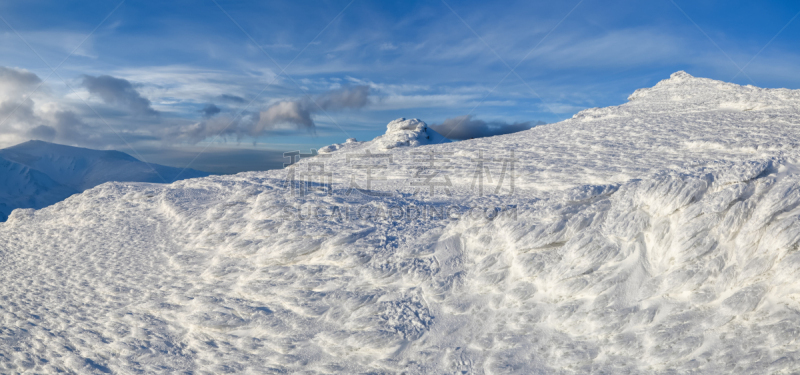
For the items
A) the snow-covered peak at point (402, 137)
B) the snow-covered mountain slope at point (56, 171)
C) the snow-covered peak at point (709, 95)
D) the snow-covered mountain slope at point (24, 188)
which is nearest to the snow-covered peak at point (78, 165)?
the snow-covered mountain slope at point (56, 171)

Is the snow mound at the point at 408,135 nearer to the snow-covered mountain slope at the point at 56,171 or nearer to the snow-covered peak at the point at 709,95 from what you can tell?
the snow-covered peak at the point at 709,95

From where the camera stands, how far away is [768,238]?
6223mm

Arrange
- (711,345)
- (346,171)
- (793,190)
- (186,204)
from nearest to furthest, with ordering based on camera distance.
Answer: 1. (711,345)
2. (793,190)
3. (186,204)
4. (346,171)

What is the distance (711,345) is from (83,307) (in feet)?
43.2

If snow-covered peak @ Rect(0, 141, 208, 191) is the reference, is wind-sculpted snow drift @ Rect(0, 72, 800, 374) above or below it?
below

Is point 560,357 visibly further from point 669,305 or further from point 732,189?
point 732,189

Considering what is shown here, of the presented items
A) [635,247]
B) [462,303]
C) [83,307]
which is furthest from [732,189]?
[83,307]

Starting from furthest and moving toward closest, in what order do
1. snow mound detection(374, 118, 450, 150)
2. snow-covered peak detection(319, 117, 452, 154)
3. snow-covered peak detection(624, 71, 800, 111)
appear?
snow-covered peak detection(319, 117, 452, 154) → snow mound detection(374, 118, 450, 150) → snow-covered peak detection(624, 71, 800, 111)

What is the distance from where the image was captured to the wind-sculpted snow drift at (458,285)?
19.6 ft

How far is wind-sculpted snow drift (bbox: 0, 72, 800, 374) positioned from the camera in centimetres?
598

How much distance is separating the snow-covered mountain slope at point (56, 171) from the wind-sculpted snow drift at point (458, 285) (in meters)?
121

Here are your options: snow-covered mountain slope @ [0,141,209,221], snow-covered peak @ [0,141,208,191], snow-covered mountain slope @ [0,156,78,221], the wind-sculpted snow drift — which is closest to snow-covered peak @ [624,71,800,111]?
the wind-sculpted snow drift

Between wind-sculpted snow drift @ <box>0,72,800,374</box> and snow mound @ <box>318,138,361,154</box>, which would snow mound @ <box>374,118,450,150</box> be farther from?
wind-sculpted snow drift @ <box>0,72,800,374</box>

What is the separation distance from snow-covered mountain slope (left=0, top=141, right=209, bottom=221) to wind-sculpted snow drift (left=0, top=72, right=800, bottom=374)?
121m
